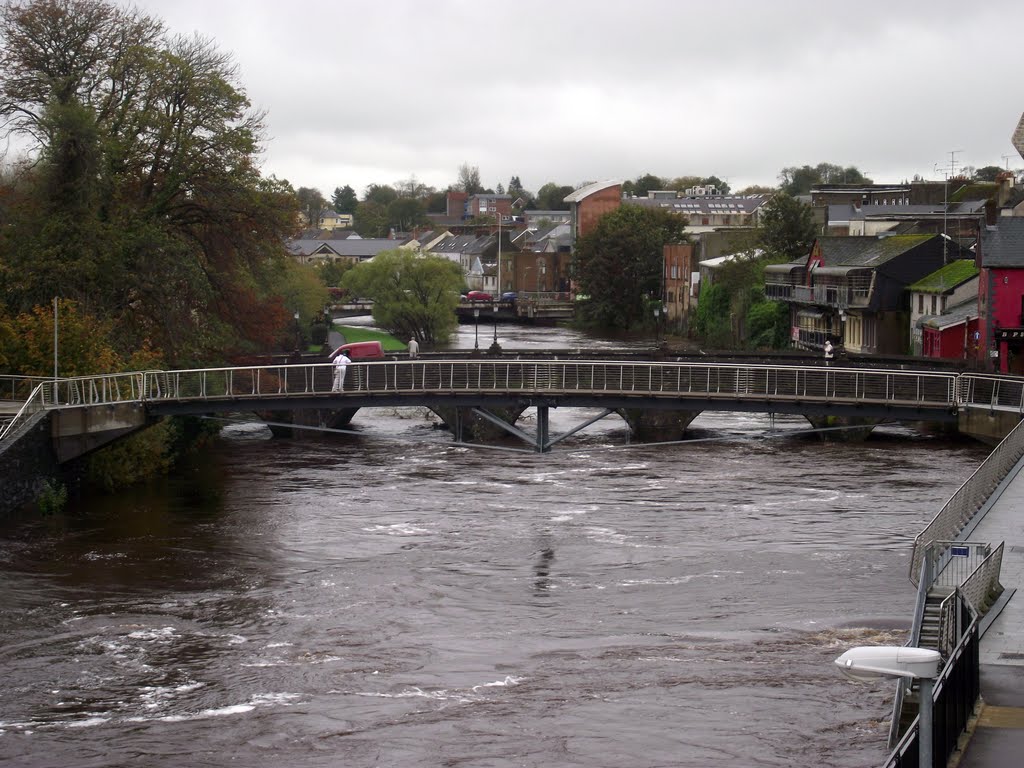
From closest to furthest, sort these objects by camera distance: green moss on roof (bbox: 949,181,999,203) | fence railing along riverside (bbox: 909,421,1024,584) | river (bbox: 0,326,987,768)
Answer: river (bbox: 0,326,987,768), fence railing along riverside (bbox: 909,421,1024,584), green moss on roof (bbox: 949,181,999,203)

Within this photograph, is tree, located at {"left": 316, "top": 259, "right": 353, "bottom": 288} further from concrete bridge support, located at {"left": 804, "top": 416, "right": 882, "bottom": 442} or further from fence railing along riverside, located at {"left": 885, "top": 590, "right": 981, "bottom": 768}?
fence railing along riverside, located at {"left": 885, "top": 590, "right": 981, "bottom": 768}

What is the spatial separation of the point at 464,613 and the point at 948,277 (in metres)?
51.1

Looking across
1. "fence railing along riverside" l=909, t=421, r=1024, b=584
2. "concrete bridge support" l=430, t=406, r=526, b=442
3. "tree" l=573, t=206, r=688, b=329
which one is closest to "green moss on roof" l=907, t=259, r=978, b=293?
"concrete bridge support" l=430, t=406, r=526, b=442

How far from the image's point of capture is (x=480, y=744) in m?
24.3

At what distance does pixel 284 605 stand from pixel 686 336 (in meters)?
90.3

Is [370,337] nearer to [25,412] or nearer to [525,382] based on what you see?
[525,382]

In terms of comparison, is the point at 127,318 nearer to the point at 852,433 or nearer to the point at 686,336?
the point at 852,433

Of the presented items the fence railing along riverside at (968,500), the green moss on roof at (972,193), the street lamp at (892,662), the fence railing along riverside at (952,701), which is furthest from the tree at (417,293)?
the street lamp at (892,662)

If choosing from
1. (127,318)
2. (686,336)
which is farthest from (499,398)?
(686,336)

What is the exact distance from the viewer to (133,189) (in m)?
57.2

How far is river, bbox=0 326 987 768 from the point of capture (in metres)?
24.9

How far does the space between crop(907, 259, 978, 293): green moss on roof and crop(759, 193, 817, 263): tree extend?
96.5 feet

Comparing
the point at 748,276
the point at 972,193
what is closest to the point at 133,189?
the point at 748,276

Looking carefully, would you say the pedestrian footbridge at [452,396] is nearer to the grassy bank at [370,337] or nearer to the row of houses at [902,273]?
the row of houses at [902,273]
